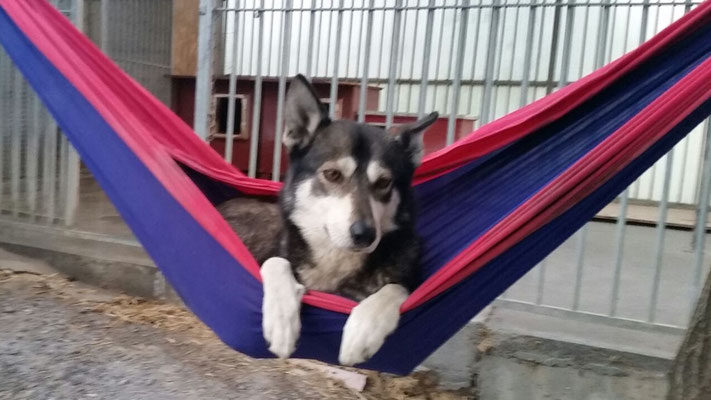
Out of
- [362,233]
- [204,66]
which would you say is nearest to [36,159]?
[204,66]

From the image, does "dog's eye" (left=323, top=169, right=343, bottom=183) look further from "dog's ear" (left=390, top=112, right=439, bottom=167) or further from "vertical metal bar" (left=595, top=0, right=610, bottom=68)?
"vertical metal bar" (left=595, top=0, right=610, bottom=68)

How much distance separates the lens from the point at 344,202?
4.84ft

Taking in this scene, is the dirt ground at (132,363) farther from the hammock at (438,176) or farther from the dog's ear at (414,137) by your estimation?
the dog's ear at (414,137)

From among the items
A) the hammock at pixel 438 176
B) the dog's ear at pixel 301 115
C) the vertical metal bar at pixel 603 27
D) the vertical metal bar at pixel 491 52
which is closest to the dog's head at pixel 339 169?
the dog's ear at pixel 301 115

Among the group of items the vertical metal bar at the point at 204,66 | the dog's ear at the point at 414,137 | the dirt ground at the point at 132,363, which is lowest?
the dirt ground at the point at 132,363

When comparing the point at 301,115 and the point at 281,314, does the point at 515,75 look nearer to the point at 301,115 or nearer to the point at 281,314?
the point at 301,115

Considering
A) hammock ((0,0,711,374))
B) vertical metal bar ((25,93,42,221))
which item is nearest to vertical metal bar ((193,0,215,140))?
hammock ((0,0,711,374))

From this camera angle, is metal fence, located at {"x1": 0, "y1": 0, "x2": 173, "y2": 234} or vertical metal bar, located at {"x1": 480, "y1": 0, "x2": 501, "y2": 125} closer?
vertical metal bar, located at {"x1": 480, "y1": 0, "x2": 501, "y2": 125}

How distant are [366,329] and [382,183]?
0.42 meters

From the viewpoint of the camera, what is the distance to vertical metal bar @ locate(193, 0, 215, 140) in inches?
110

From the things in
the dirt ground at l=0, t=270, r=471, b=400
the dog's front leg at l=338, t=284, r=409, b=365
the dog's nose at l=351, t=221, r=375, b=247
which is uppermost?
the dog's nose at l=351, t=221, r=375, b=247

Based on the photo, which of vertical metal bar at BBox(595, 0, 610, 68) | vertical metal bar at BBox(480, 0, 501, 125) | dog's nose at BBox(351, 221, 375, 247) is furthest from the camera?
vertical metal bar at BBox(480, 0, 501, 125)

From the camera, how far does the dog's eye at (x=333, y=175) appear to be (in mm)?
1546

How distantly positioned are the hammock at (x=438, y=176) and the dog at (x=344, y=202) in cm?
10
